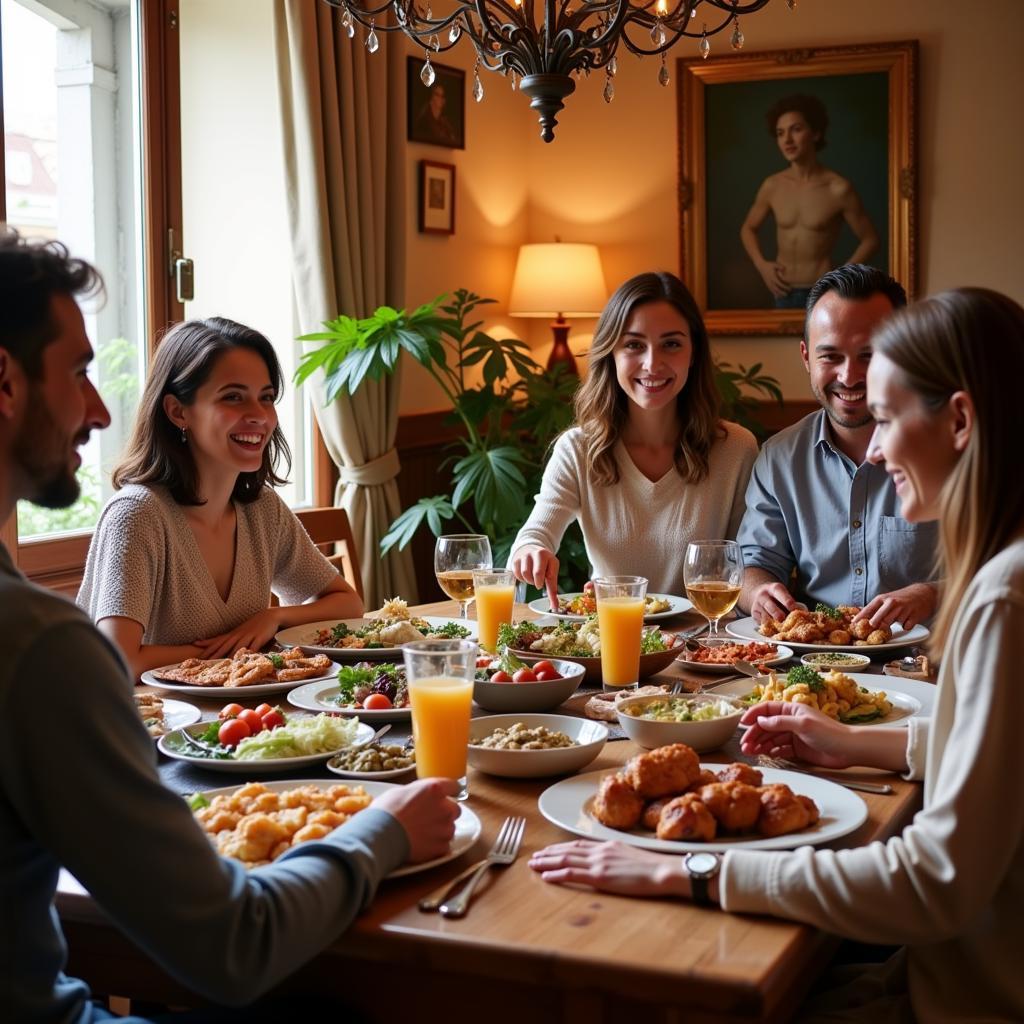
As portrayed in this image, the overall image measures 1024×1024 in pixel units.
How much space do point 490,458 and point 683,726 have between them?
9.12 ft

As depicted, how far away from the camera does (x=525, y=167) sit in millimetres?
5992

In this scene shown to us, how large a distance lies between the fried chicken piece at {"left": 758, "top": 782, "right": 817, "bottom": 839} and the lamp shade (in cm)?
434

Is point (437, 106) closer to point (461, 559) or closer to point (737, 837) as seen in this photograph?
point (461, 559)

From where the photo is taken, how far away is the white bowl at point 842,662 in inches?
84.9

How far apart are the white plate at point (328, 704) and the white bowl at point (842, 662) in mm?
720

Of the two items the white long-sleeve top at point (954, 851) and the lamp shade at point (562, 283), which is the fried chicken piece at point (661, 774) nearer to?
the white long-sleeve top at point (954, 851)

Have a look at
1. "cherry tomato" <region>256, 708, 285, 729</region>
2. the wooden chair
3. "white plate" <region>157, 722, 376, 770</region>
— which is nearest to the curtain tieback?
the wooden chair

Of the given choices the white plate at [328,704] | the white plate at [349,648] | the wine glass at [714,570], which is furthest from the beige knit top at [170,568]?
the wine glass at [714,570]

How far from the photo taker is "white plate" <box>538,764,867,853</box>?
1350 millimetres

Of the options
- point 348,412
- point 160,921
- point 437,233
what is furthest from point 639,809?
point 437,233

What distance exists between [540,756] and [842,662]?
80 centimetres

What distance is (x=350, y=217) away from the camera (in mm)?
4387

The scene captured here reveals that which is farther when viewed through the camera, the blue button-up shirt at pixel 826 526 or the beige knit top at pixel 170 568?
the blue button-up shirt at pixel 826 526

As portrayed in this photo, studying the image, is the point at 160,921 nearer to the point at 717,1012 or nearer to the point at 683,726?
the point at 717,1012
